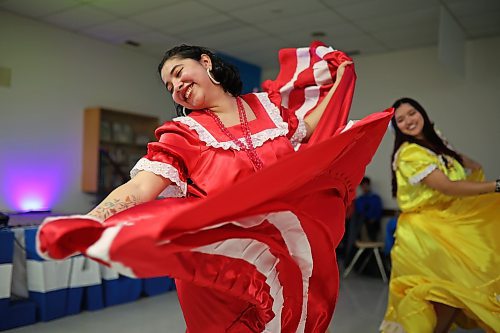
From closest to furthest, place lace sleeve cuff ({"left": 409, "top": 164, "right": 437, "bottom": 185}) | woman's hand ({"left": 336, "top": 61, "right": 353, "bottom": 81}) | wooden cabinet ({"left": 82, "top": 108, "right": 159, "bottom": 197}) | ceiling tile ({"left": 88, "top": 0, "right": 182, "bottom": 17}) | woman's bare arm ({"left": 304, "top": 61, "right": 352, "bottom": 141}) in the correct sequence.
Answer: woman's bare arm ({"left": 304, "top": 61, "right": 352, "bottom": 141}) < woman's hand ({"left": 336, "top": 61, "right": 353, "bottom": 81}) < lace sleeve cuff ({"left": 409, "top": 164, "right": 437, "bottom": 185}) < ceiling tile ({"left": 88, "top": 0, "right": 182, "bottom": 17}) < wooden cabinet ({"left": 82, "top": 108, "right": 159, "bottom": 197})

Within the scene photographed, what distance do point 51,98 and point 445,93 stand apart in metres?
4.50

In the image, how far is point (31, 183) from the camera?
4855mm

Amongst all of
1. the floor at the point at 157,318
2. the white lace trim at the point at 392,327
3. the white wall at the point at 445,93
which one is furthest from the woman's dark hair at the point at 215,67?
the white wall at the point at 445,93

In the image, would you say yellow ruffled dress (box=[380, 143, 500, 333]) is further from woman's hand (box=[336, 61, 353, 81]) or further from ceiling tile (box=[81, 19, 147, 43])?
ceiling tile (box=[81, 19, 147, 43])

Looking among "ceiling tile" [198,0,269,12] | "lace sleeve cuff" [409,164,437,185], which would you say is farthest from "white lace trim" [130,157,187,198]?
"ceiling tile" [198,0,269,12]

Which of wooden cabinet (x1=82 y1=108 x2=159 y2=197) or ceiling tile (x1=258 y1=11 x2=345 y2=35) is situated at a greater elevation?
ceiling tile (x1=258 y1=11 x2=345 y2=35)

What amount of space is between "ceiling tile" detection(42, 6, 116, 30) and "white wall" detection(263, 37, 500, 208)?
11.0 ft

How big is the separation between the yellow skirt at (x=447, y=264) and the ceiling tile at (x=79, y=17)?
347 cm

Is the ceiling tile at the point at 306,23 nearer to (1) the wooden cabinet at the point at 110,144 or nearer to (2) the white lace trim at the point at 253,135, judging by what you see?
(1) the wooden cabinet at the point at 110,144

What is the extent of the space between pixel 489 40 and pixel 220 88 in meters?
4.91

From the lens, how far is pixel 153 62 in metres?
6.23

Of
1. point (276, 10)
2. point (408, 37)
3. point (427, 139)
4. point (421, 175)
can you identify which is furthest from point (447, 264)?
point (408, 37)

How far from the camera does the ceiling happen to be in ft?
14.3

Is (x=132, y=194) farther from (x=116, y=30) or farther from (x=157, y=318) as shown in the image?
(x=116, y=30)
